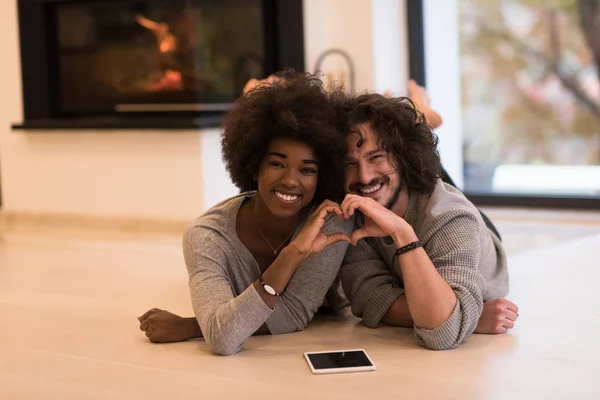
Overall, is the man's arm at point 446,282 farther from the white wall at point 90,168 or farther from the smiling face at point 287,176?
the white wall at point 90,168

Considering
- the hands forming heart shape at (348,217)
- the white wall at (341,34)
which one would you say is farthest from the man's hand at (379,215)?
the white wall at (341,34)

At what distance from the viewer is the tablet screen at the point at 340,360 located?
2.40 metres

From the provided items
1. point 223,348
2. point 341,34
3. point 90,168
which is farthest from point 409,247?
point 90,168

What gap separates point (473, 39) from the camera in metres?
5.45

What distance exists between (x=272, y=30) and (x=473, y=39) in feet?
3.96

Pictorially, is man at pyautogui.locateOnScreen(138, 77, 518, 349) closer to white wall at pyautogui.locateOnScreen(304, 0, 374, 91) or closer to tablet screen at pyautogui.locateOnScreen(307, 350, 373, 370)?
tablet screen at pyautogui.locateOnScreen(307, 350, 373, 370)

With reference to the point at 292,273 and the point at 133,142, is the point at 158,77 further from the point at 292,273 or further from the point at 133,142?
the point at 292,273

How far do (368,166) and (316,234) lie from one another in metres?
0.27

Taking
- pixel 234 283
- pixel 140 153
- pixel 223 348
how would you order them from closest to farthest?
pixel 223 348
pixel 234 283
pixel 140 153

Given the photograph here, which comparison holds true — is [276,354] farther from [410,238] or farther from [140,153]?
[140,153]

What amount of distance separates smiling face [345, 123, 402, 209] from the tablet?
439 mm

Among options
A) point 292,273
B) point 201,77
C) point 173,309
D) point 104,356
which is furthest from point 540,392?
point 201,77

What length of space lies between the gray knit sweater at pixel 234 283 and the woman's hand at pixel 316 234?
102 mm

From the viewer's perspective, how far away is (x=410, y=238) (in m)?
2.41
